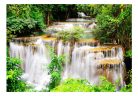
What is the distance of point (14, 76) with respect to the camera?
216 inches

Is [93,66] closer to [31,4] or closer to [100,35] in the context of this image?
[100,35]

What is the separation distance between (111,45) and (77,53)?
1.90 ft

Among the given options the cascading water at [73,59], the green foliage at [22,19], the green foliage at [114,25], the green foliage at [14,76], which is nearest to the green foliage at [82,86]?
the cascading water at [73,59]

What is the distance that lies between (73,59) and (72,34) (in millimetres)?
408

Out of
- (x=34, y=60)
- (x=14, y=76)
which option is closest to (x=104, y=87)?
(x=34, y=60)

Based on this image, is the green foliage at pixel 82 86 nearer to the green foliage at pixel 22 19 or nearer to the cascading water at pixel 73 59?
the cascading water at pixel 73 59

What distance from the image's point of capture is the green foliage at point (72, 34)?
6.03 meters

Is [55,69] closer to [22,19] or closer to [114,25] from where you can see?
[22,19]

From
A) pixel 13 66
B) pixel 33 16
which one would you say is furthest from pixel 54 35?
pixel 13 66

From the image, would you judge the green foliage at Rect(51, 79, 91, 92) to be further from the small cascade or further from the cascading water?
the small cascade

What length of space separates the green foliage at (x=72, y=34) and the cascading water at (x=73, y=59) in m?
0.08
